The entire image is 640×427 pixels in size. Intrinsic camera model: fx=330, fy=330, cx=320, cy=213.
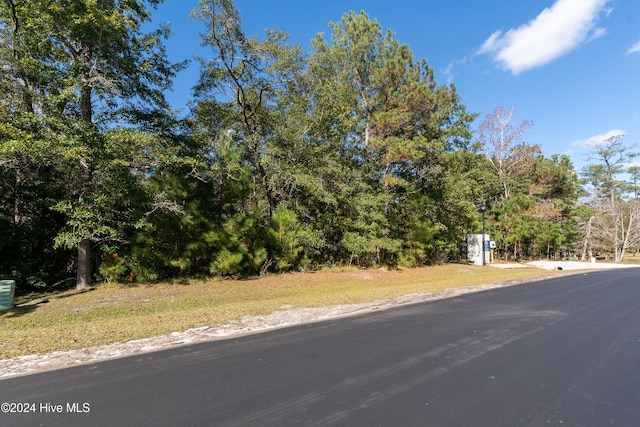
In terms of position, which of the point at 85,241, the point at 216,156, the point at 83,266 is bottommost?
the point at 83,266

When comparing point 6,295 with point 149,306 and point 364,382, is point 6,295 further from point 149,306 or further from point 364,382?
point 364,382

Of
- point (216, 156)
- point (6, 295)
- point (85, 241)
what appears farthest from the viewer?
point (216, 156)

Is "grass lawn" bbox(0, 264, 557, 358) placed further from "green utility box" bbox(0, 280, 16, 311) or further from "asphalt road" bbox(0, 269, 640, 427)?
"asphalt road" bbox(0, 269, 640, 427)

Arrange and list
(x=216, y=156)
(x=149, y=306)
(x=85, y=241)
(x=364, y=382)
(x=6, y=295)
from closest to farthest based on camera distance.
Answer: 1. (x=364, y=382)
2. (x=6, y=295)
3. (x=149, y=306)
4. (x=85, y=241)
5. (x=216, y=156)

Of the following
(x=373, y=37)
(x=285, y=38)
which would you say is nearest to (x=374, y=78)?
(x=373, y=37)

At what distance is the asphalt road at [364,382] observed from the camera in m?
2.82

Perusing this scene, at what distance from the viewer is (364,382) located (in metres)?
3.50

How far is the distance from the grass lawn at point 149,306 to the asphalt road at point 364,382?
1859 mm

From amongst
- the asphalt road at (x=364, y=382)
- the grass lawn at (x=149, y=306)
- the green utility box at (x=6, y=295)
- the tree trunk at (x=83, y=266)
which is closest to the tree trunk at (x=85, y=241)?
the tree trunk at (x=83, y=266)

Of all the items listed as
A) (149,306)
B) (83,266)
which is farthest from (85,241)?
(149,306)

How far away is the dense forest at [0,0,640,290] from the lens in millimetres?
9945

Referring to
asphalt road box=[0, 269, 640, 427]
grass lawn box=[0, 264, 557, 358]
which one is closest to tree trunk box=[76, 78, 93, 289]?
grass lawn box=[0, 264, 557, 358]

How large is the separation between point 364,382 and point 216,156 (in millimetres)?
12864

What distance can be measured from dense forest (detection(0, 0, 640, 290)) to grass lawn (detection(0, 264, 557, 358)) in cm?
118
